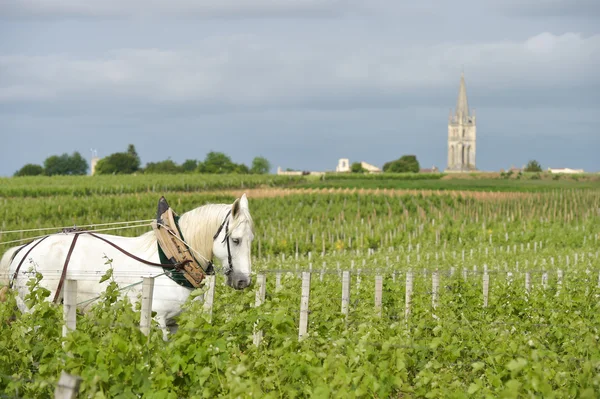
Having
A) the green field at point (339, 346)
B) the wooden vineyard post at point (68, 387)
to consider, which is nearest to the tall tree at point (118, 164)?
the green field at point (339, 346)

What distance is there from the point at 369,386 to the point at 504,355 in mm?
1203

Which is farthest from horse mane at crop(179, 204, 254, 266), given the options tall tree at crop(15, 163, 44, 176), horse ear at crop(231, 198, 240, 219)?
tall tree at crop(15, 163, 44, 176)

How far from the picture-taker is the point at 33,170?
154 m

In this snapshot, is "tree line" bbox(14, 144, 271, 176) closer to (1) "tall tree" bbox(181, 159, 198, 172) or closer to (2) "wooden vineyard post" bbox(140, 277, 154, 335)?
(1) "tall tree" bbox(181, 159, 198, 172)

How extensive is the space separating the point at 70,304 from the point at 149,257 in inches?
73.3

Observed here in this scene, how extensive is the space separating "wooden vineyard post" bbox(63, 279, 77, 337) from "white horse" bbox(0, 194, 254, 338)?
1.25m

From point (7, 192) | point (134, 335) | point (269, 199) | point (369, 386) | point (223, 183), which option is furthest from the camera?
point (223, 183)

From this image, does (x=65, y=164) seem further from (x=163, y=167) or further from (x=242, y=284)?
(x=242, y=284)

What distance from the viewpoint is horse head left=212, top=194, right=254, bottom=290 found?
7590 millimetres

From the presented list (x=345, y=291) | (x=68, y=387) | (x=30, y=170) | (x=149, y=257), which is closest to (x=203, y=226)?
(x=149, y=257)

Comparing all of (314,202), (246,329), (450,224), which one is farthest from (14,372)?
(314,202)

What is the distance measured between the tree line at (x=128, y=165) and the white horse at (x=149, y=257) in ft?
402

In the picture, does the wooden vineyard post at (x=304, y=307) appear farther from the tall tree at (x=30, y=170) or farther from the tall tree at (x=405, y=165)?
the tall tree at (x=405, y=165)

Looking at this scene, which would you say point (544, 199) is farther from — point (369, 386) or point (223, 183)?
point (369, 386)
